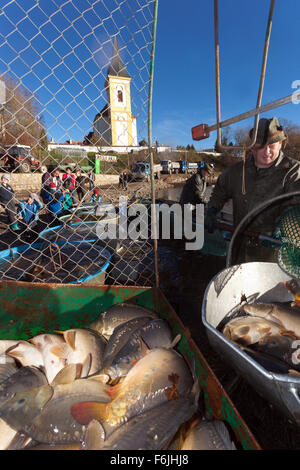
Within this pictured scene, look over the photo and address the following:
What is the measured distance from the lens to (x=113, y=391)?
1.55m

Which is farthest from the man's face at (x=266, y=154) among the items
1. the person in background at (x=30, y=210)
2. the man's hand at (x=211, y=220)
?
the person in background at (x=30, y=210)

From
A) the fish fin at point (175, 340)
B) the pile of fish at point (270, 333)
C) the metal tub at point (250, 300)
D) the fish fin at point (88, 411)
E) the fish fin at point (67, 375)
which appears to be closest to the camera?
the metal tub at point (250, 300)

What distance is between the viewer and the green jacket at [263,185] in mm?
2559

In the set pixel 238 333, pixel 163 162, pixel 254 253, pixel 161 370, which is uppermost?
pixel 163 162

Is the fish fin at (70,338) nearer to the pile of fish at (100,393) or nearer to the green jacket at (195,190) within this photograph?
the pile of fish at (100,393)

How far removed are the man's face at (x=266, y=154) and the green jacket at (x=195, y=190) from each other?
370cm

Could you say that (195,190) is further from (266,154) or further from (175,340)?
(175,340)

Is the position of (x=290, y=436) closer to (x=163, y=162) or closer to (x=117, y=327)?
(x=117, y=327)

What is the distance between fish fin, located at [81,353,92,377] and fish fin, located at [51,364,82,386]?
35mm

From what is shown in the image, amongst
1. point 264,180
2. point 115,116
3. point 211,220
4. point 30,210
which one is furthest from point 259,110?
point 30,210

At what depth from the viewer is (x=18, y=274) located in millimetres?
3701

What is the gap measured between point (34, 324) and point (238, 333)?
1.93 meters
